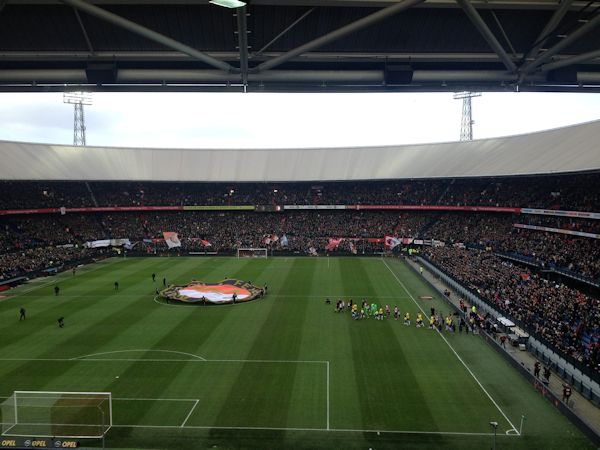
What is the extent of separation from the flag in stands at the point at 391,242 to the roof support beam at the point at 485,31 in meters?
65.0

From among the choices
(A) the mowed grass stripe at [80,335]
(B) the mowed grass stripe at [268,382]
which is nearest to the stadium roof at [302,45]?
(B) the mowed grass stripe at [268,382]

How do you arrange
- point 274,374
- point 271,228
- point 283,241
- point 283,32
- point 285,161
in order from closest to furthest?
point 283,32
point 274,374
point 283,241
point 271,228
point 285,161

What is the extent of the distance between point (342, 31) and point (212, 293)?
129 feet

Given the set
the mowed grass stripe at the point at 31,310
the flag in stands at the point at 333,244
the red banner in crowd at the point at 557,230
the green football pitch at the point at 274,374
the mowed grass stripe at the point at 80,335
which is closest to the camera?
the green football pitch at the point at 274,374

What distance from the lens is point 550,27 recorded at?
24.8 ft

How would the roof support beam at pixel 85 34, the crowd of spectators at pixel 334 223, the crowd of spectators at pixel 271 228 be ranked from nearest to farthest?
the roof support beam at pixel 85 34, the crowd of spectators at pixel 334 223, the crowd of spectators at pixel 271 228

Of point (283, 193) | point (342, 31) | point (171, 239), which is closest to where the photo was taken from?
point (342, 31)

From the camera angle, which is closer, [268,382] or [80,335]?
[268,382]

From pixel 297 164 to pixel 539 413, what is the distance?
66912 millimetres

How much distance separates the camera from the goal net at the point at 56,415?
18859mm

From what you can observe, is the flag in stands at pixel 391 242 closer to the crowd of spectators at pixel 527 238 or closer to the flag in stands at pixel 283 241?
the crowd of spectators at pixel 527 238

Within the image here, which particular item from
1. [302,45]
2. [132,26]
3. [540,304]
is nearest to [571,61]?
[302,45]

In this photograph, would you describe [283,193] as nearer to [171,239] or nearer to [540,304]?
[171,239]

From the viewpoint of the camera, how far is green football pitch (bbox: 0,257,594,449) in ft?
67.8
